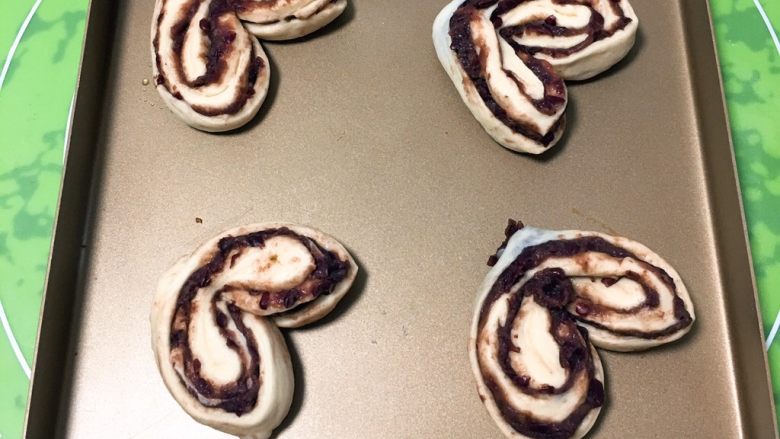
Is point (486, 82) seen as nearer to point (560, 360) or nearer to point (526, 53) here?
point (526, 53)

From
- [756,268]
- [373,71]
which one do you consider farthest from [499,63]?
[756,268]

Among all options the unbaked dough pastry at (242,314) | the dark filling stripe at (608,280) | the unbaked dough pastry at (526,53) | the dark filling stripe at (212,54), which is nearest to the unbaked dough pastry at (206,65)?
the dark filling stripe at (212,54)

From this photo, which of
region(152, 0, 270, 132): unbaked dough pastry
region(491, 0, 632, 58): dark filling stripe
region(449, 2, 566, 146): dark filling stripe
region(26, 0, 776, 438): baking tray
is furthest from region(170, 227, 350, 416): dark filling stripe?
region(491, 0, 632, 58): dark filling stripe

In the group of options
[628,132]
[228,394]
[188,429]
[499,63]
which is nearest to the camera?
[228,394]

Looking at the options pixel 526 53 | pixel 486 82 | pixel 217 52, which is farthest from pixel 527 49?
pixel 217 52

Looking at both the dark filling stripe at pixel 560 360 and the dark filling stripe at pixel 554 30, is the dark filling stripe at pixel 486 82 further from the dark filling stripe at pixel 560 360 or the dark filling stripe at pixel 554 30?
the dark filling stripe at pixel 560 360

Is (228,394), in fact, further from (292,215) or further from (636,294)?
(636,294)
